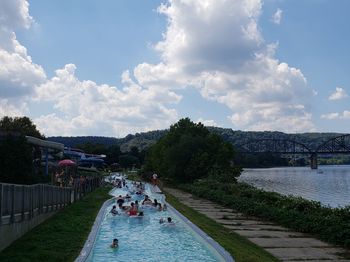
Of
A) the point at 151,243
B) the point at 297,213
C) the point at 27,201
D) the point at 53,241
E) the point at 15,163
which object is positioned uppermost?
Answer: the point at 15,163

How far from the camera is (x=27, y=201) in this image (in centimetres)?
1778

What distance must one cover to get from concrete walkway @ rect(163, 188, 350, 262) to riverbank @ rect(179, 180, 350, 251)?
542mm

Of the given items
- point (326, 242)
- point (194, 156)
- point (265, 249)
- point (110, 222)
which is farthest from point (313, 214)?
point (194, 156)

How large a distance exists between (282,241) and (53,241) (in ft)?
30.3

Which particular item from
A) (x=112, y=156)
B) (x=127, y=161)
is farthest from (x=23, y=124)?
(x=112, y=156)

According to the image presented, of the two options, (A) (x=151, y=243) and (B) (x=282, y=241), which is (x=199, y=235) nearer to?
(A) (x=151, y=243)

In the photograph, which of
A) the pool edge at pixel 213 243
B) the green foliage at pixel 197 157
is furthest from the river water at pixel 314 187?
the pool edge at pixel 213 243

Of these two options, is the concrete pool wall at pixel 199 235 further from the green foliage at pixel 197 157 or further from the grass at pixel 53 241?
the green foliage at pixel 197 157

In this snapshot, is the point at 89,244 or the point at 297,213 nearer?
the point at 89,244

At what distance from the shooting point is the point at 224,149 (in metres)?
69.4

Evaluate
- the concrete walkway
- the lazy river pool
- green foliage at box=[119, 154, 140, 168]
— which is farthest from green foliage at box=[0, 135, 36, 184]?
green foliage at box=[119, 154, 140, 168]

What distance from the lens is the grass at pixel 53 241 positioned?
1402 centimetres

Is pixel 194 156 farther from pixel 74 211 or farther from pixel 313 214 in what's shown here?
pixel 313 214

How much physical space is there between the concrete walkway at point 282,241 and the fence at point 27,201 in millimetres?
9265
